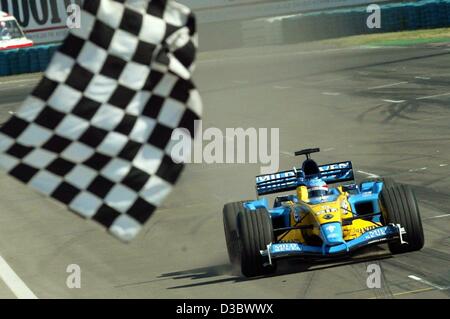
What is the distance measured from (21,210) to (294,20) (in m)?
26.8

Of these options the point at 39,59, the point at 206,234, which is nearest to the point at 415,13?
the point at 39,59

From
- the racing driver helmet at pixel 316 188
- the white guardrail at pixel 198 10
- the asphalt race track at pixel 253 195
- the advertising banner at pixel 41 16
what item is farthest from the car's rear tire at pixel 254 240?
the advertising banner at pixel 41 16

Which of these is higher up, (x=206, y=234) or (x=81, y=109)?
(x=81, y=109)

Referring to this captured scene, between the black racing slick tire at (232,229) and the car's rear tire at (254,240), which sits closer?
the car's rear tire at (254,240)

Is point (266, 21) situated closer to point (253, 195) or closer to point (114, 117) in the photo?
point (253, 195)

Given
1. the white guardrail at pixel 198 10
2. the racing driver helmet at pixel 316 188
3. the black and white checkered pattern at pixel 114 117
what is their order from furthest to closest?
the white guardrail at pixel 198 10
the racing driver helmet at pixel 316 188
the black and white checkered pattern at pixel 114 117

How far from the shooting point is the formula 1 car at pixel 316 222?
1062cm

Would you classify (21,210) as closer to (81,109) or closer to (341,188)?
(341,188)

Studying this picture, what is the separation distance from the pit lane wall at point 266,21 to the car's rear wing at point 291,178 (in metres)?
26.6

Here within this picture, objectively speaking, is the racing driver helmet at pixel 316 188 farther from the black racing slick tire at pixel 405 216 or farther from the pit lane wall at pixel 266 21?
the pit lane wall at pixel 266 21

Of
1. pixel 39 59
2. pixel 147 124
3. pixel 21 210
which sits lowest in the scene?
pixel 39 59

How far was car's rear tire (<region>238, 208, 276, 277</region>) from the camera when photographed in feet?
34.9

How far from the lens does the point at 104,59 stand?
5.48m

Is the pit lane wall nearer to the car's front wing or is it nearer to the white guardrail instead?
the white guardrail
